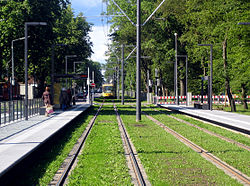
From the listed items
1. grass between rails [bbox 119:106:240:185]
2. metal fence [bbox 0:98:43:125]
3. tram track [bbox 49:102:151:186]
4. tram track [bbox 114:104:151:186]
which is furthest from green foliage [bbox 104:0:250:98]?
tram track [bbox 114:104:151:186]

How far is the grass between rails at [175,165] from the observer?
7.12 meters

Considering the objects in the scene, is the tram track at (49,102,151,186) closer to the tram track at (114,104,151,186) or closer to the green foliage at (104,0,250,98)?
the tram track at (114,104,151,186)

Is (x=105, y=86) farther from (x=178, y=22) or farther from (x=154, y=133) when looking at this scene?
(x=154, y=133)

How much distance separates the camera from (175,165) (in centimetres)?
849

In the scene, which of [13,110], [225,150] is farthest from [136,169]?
[13,110]

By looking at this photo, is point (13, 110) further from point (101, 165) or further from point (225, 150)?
point (225, 150)

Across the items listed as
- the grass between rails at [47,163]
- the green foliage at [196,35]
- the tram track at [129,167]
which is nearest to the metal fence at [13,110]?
the grass between rails at [47,163]

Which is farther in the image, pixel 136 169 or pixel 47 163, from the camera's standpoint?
pixel 47 163

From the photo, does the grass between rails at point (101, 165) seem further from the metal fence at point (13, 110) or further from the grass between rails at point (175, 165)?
the metal fence at point (13, 110)

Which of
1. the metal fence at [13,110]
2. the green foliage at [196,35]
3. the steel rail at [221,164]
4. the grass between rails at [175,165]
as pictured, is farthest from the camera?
the green foliage at [196,35]

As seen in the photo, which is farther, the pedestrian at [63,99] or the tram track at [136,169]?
the pedestrian at [63,99]

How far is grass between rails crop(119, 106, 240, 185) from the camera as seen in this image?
7.12 metres

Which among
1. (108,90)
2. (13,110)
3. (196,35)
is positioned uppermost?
(196,35)

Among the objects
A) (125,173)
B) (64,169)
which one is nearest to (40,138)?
(64,169)
